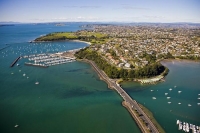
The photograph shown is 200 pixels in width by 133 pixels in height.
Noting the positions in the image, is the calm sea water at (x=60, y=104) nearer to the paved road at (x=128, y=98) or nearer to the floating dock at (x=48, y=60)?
the paved road at (x=128, y=98)

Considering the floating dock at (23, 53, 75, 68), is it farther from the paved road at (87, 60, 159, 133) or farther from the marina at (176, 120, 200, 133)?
the marina at (176, 120, 200, 133)

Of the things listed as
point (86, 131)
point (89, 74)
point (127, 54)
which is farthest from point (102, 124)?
point (127, 54)

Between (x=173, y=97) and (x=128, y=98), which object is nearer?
(x=128, y=98)

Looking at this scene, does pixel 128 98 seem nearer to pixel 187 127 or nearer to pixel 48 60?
pixel 187 127

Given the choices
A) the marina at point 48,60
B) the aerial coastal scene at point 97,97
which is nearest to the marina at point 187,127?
the aerial coastal scene at point 97,97

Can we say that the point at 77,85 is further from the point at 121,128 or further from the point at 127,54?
the point at 127,54

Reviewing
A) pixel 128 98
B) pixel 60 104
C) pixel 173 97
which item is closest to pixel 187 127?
pixel 173 97
